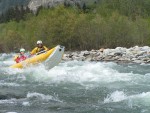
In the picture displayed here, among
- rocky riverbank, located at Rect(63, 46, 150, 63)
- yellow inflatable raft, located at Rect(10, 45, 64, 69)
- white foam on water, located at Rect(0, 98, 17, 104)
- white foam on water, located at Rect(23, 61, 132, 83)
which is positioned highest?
yellow inflatable raft, located at Rect(10, 45, 64, 69)

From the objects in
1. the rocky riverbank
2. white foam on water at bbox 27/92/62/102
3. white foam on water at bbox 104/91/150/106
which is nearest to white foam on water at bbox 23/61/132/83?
white foam on water at bbox 104/91/150/106

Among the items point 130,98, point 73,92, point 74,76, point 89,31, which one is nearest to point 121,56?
point 74,76

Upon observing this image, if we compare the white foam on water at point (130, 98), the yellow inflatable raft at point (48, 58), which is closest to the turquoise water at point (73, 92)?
the white foam on water at point (130, 98)

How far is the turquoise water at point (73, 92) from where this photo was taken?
38.3 ft

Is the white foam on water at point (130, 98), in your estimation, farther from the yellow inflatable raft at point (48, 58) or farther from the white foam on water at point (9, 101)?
the yellow inflatable raft at point (48, 58)

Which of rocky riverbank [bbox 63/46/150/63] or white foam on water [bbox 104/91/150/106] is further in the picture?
rocky riverbank [bbox 63/46/150/63]

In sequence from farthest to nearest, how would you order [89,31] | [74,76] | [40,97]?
[89,31], [74,76], [40,97]

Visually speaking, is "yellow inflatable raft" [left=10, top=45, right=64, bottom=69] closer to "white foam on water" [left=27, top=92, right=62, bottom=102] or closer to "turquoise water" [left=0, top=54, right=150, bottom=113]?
"turquoise water" [left=0, top=54, right=150, bottom=113]

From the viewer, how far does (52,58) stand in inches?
824

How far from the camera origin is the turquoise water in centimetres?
1166

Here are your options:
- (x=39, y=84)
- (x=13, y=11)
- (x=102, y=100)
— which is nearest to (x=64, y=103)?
(x=102, y=100)

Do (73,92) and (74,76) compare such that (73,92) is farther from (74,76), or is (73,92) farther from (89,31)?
(89,31)

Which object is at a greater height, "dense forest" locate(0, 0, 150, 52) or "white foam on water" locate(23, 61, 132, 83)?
"dense forest" locate(0, 0, 150, 52)

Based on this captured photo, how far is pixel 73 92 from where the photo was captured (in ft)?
47.7
